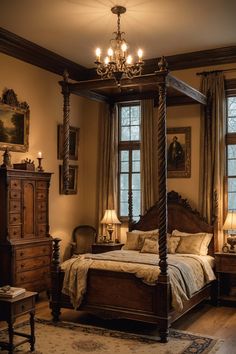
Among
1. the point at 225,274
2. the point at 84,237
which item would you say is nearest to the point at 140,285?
the point at 225,274

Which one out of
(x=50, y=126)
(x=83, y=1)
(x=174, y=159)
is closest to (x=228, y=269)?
(x=174, y=159)

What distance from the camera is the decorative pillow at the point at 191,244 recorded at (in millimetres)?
7156

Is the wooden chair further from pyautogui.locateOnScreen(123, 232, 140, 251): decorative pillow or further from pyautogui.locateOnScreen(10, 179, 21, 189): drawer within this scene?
pyautogui.locateOnScreen(10, 179, 21, 189): drawer

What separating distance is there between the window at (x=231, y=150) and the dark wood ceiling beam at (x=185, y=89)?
48cm

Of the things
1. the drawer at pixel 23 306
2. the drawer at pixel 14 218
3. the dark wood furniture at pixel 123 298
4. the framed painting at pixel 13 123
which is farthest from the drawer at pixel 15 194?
the drawer at pixel 23 306

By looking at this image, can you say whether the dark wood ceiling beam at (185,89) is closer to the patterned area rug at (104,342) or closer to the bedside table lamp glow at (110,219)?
the bedside table lamp glow at (110,219)

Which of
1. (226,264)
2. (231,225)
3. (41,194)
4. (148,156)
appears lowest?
(226,264)

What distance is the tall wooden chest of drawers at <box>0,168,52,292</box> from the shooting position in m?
6.66

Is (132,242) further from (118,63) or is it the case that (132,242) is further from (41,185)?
(118,63)

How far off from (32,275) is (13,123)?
2.27 metres

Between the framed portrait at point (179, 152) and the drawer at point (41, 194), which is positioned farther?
the framed portrait at point (179, 152)

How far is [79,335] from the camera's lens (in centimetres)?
563

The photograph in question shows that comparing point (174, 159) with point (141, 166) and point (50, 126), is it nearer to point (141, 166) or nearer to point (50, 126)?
point (141, 166)

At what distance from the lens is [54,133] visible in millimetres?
8172
